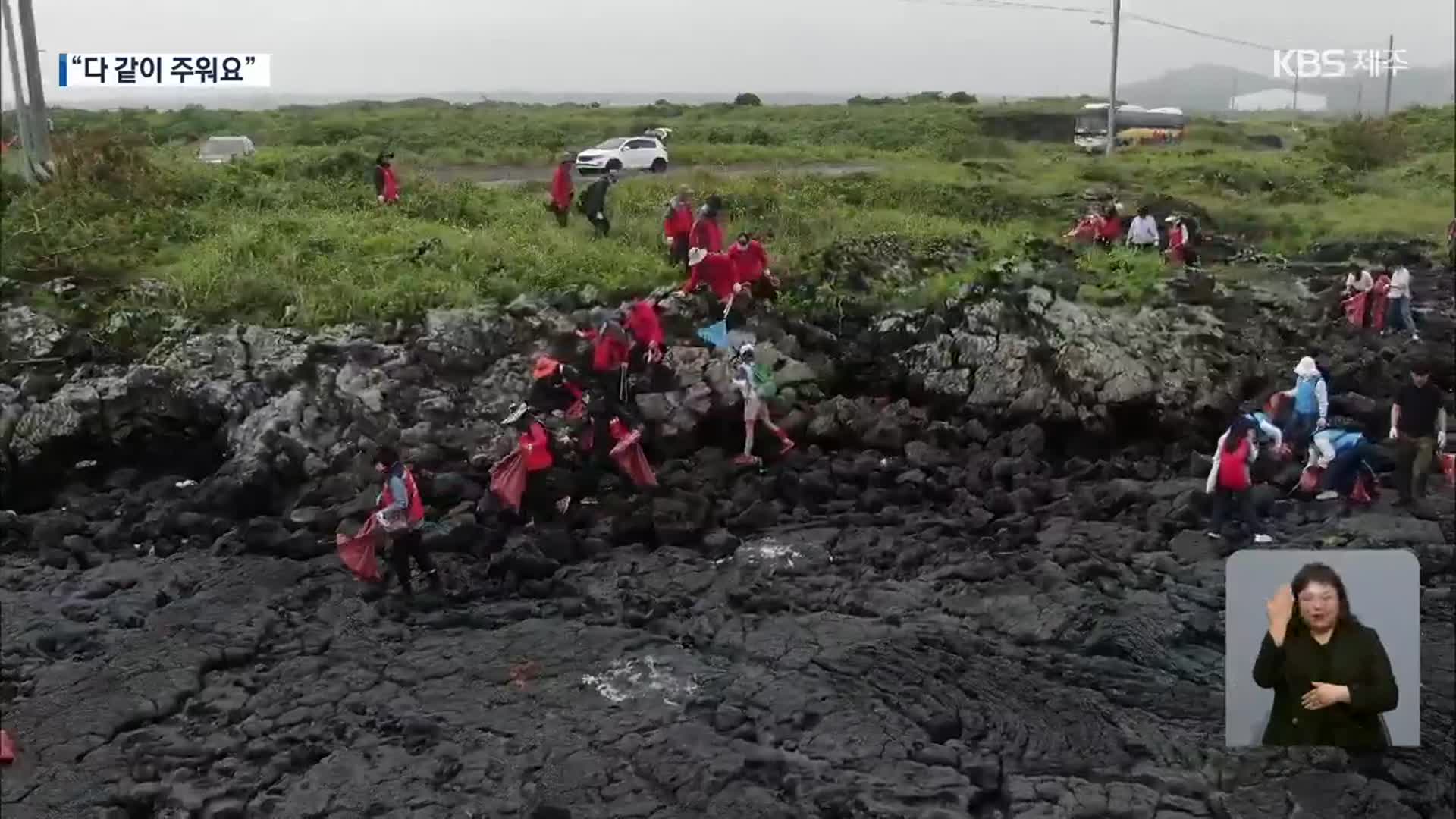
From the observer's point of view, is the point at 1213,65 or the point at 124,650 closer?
the point at 124,650

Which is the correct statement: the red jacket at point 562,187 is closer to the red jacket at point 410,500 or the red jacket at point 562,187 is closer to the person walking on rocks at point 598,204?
the person walking on rocks at point 598,204

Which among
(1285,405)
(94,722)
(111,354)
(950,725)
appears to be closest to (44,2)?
(111,354)

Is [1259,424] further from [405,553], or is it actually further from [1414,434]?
[405,553]

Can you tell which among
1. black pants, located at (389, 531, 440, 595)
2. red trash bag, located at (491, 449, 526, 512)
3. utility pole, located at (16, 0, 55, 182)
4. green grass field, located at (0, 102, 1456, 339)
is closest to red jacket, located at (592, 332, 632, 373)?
green grass field, located at (0, 102, 1456, 339)

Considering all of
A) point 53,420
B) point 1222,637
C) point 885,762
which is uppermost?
point 53,420

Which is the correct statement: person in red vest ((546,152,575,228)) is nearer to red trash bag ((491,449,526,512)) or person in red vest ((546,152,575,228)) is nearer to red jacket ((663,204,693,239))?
red jacket ((663,204,693,239))

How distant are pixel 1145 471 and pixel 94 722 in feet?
11.0

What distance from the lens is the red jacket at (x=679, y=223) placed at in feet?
12.2

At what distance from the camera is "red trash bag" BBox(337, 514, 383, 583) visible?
3.42 m

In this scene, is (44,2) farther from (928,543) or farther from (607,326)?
(928,543)

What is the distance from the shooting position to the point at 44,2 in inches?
137

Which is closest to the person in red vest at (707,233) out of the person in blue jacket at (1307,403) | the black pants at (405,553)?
the black pants at (405,553)

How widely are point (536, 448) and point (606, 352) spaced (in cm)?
39

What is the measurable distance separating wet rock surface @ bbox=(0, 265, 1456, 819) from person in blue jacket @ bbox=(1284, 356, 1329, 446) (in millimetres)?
82
